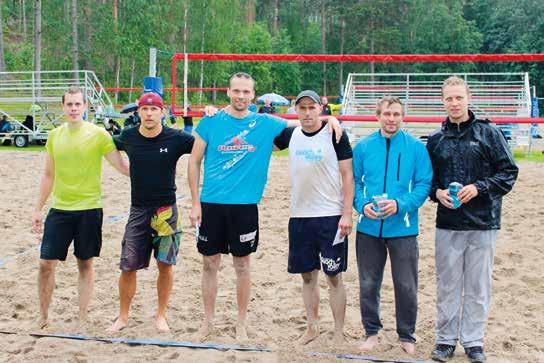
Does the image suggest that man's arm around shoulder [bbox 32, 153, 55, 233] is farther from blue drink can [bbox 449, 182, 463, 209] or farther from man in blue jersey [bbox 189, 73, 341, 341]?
blue drink can [bbox 449, 182, 463, 209]

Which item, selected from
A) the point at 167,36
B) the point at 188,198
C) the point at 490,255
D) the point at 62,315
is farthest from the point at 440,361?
the point at 167,36

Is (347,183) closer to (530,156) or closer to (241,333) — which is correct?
(241,333)

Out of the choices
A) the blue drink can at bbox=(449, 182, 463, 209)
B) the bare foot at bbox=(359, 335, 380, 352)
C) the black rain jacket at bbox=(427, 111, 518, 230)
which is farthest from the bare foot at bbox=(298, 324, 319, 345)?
the blue drink can at bbox=(449, 182, 463, 209)

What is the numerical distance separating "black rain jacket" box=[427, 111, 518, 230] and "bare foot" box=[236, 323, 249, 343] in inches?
48.9

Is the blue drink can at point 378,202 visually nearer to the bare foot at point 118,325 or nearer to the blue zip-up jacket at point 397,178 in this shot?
the blue zip-up jacket at point 397,178

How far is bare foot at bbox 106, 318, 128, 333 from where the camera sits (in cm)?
357

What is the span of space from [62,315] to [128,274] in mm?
568

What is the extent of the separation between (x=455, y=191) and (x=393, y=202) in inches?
12.0

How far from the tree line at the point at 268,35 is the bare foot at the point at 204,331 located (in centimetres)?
2485

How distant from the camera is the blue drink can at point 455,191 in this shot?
3073 millimetres

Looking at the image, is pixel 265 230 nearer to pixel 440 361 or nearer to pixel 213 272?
pixel 213 272

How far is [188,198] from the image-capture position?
303 inches

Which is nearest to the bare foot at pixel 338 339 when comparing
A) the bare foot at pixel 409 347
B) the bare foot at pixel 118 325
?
the bare foot at pixel 409 347

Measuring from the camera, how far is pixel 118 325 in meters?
3.60
